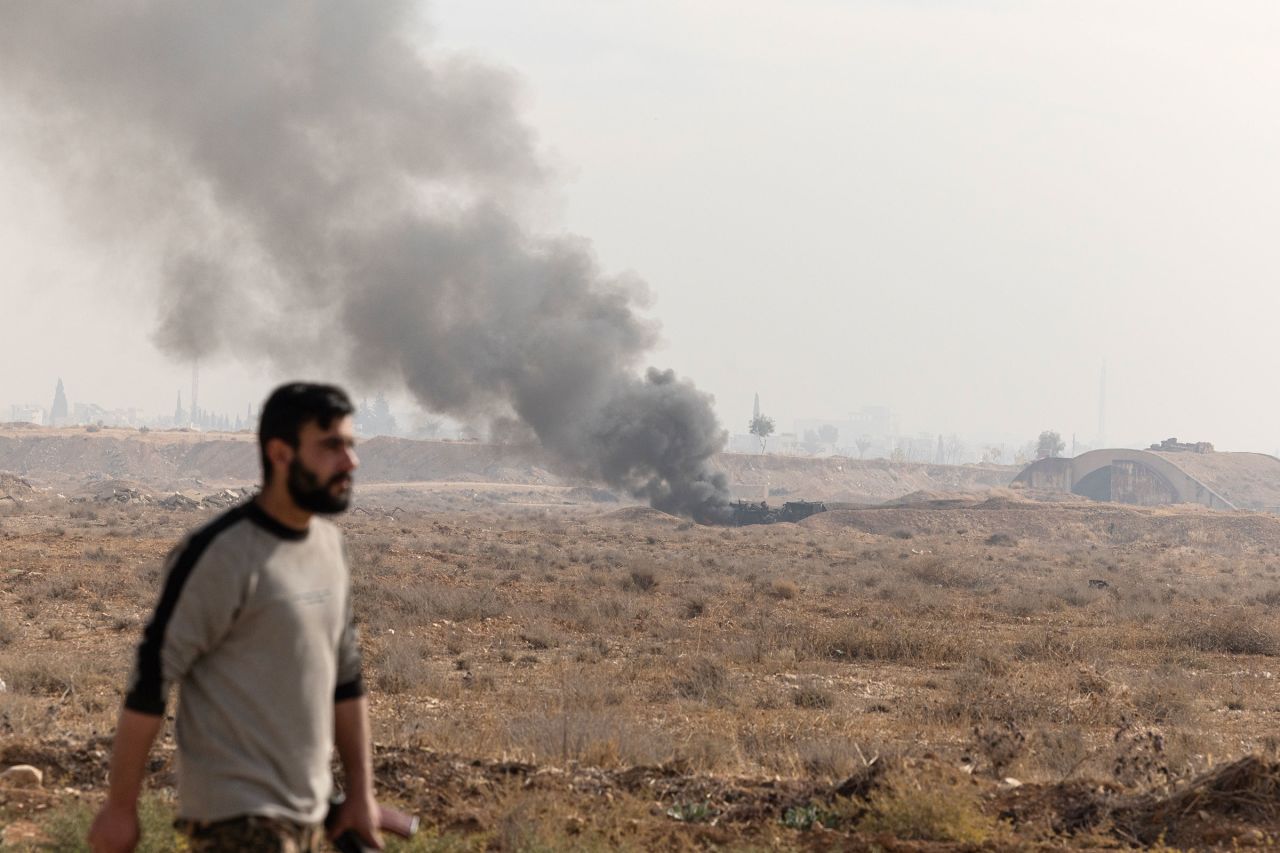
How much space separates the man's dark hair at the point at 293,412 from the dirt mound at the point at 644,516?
5167 cm

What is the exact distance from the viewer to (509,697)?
12977mm

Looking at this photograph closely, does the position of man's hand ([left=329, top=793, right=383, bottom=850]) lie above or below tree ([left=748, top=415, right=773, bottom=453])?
below

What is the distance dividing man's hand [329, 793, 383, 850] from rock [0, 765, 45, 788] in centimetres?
485

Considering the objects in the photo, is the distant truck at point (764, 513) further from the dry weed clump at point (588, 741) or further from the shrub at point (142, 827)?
the shrub at point (142, 827)

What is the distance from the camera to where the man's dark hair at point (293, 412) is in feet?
10.8

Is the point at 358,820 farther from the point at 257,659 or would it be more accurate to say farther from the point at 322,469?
the point at 322,469

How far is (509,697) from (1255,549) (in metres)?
49.5

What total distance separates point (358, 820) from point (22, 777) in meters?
5.01

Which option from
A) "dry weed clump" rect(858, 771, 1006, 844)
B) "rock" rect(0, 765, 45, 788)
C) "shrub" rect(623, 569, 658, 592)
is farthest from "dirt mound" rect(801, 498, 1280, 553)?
"rock" rect(0, 765, 45, 788)

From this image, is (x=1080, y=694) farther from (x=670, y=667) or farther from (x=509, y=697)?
(x=509, y=697)

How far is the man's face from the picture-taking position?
10.6 feet

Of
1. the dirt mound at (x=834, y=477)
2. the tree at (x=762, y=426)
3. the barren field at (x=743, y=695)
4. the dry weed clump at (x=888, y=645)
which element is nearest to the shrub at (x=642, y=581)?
the barren field at (x=743, y=695)

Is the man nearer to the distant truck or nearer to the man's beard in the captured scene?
the man's beard

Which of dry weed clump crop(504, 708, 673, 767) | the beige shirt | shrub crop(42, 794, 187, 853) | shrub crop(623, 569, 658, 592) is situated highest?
the beige shirt
